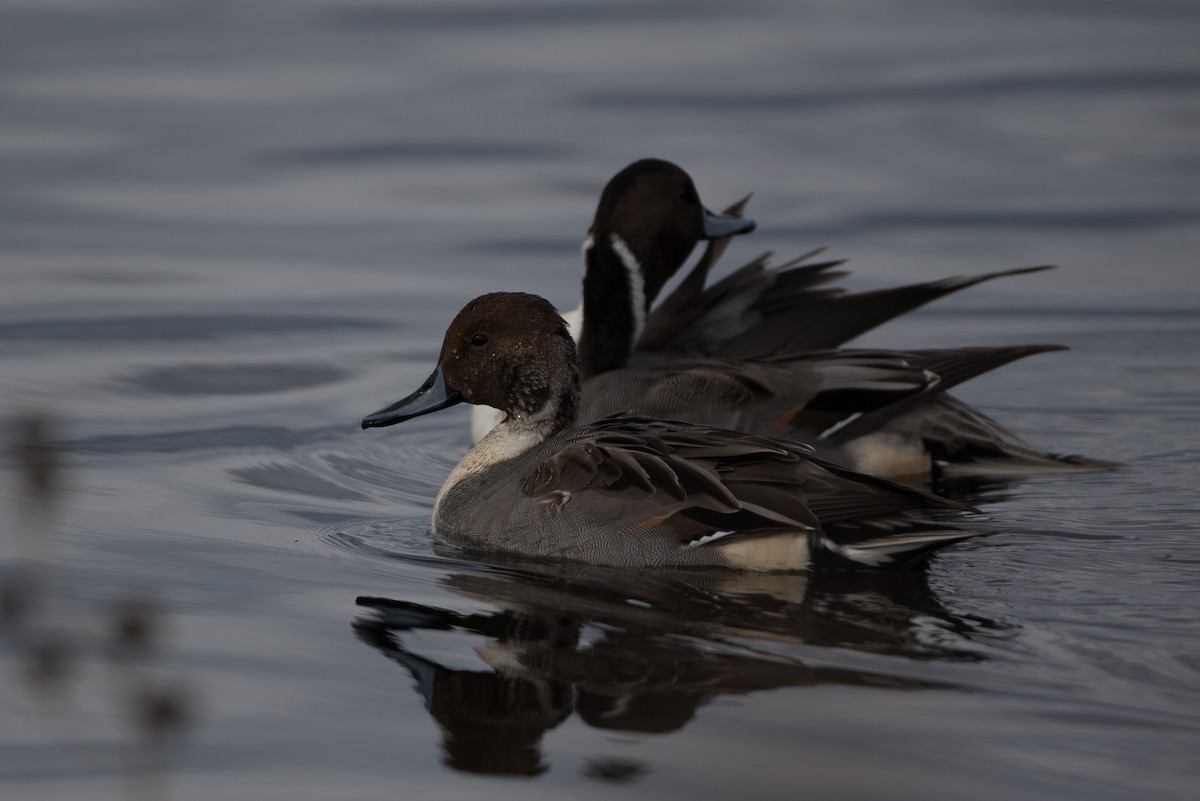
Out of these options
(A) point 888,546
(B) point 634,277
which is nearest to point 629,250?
(B) point 634,277

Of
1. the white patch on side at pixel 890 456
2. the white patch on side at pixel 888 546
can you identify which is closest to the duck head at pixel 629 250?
the white patch on side at pixel 890 456

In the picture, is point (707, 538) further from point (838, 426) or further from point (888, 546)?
point (838, 426)

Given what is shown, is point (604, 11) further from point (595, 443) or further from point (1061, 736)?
point (1061, 736)

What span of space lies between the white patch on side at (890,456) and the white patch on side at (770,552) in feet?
6.10

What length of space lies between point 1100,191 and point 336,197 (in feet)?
17.5

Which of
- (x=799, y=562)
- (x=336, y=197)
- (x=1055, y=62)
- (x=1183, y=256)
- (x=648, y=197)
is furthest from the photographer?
(x=1055, y=62)

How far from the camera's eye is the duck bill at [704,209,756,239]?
354 inches

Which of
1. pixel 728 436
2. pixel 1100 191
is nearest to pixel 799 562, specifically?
pixel 728 436

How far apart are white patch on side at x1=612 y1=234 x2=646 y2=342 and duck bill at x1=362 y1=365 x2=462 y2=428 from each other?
1666 millimetres

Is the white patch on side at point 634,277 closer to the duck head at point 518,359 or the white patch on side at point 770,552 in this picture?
the duck head at point 518,359

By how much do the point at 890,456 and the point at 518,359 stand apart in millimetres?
1889

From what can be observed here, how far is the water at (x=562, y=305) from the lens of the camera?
4.61m

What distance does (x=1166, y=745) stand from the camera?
14.8ft

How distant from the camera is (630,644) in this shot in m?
5.33
